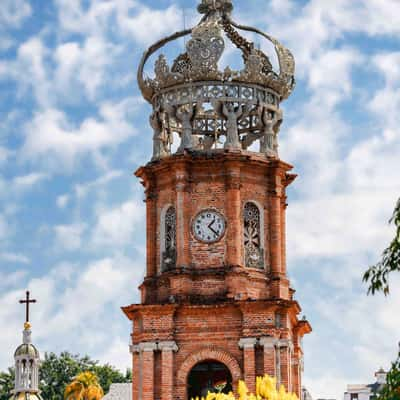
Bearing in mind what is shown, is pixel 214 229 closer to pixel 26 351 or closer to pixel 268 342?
pixel 268 342

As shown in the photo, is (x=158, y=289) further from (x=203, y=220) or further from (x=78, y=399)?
(x=78, y=399)

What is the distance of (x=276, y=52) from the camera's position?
59156 millimetres

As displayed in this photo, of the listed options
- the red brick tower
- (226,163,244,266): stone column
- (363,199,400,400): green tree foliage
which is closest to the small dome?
the red brick tower

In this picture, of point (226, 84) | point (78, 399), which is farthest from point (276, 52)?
point (78, 399)

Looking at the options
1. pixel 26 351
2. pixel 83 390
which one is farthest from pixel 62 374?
pixel 26 351

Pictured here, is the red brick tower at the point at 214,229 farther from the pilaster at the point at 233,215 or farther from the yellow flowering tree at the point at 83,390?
the yellow flowering tree at the point at 83,390

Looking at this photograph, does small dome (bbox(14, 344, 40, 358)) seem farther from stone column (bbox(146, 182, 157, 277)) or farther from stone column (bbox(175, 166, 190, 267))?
stone column (bbox(175, 166, 190, 267))

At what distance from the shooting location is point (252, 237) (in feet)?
186

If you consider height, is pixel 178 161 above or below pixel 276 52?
below

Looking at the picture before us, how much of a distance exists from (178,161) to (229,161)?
176 cm

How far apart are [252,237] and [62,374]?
55353 mm

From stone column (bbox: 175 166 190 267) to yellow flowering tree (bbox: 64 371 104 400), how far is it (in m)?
40.6

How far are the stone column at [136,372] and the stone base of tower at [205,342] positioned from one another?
0.03m

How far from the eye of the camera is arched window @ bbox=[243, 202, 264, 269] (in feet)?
185
